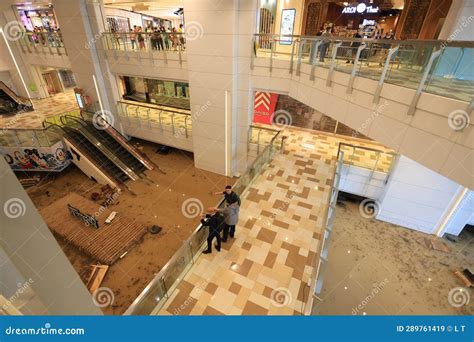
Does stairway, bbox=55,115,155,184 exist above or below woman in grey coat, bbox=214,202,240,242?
below

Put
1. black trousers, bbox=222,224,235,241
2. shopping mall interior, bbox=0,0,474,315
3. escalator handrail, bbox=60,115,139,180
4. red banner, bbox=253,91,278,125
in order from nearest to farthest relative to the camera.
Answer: shopping mall interior, bbox=0,0,474,315 → black trousers, bbox=222,224,235,241 → escalator handrail, bbox=60,115,139,180 → red banner, bbox=253,91,278,125

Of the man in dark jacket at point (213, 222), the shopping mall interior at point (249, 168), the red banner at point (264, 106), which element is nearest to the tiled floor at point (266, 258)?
the shopping mall interior at point (249, 168)

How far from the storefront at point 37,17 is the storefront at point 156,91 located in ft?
25.2

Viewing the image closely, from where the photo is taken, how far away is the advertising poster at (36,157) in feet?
29.9

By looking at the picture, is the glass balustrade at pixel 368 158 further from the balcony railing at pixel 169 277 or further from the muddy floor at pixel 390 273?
the balcony railing at pixel 169 277

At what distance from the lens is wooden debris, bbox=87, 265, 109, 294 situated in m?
5.72

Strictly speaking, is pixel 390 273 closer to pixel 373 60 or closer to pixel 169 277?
pixel 373 60

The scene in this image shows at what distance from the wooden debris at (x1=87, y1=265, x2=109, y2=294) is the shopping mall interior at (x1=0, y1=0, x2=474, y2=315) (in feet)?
0.10

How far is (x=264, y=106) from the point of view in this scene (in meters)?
11.8

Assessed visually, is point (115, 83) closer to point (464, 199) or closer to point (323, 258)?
point (323, 258)

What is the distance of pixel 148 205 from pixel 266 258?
18.4 ft

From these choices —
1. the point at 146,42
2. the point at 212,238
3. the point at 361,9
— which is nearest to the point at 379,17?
the point at 361,9

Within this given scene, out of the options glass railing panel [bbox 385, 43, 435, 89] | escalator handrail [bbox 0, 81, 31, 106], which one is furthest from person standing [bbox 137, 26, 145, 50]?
escalator handrail [bbox 0, 81, 31, 106]

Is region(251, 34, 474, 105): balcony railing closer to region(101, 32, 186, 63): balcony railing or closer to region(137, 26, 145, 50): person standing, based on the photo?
region(101, 32, 186, 63): balcony railing
